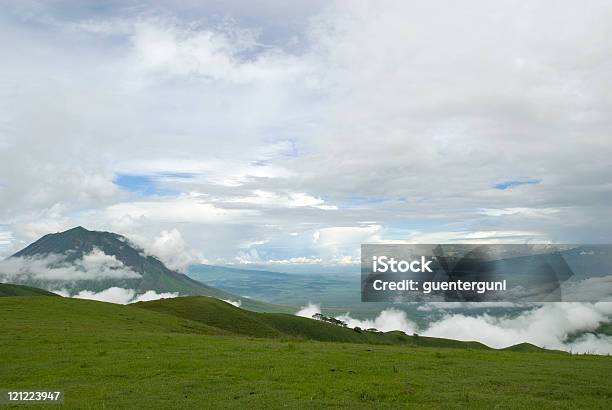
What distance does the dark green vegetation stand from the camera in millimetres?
20891

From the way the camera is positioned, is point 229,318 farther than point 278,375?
Yes

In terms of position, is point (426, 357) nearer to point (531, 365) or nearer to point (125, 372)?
point (531, 365)

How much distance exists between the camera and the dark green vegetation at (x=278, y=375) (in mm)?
20891

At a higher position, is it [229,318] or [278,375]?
[278,375]

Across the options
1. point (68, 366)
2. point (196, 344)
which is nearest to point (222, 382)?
point (68, 366)

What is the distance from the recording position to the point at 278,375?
25812 millimetres

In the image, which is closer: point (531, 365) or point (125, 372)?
point (125, 372)

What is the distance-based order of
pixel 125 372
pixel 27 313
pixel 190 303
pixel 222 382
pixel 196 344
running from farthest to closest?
pixel 190 303 < pixel 27 313 < pixel 196 344 < pixel 125 372 < pixel 222 382

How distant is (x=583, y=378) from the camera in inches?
979

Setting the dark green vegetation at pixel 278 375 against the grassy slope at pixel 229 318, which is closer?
the dark green vegetation at pixel 278 375

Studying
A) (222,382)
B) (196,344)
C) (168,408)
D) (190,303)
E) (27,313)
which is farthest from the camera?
(190,303)

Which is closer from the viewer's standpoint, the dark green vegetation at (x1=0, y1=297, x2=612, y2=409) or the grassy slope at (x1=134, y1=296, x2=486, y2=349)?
the dark green vegetation at (x1=0, y1=297, x2=612, y2=409)

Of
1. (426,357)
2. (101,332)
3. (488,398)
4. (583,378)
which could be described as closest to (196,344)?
(101,332)

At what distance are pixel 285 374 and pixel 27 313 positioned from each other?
48.3m
